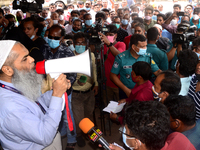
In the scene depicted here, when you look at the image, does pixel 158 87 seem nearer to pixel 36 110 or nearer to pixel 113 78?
pixel 113 78

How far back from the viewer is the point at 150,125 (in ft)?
3.61

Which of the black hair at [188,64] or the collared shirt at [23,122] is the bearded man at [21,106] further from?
the black hair at [188,64]

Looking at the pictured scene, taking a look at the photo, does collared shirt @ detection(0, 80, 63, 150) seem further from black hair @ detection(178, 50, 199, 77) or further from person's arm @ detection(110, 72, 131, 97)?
black hair @ detection(178, 50, 199, 77)

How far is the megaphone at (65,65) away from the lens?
1.44 metres

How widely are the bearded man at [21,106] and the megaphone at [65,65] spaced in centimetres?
9

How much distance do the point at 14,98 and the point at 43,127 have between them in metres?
0.30

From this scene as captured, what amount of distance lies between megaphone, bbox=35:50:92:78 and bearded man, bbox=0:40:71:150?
90 millimetres

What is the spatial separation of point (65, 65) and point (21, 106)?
0.50 m

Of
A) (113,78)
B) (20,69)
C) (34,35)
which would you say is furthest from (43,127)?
(34,35)

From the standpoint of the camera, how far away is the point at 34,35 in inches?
133

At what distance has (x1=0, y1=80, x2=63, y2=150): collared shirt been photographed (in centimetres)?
113

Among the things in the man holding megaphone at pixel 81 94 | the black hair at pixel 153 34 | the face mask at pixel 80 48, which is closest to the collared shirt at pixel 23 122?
the man holding megaphone at pixel 81 94

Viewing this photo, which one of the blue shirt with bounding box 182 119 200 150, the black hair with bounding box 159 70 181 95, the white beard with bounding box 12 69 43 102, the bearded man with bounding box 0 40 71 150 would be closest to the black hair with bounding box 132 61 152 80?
the black hair with bounding box 159 70 181 95

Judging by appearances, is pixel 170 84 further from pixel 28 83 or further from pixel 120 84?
pixel 28 83
